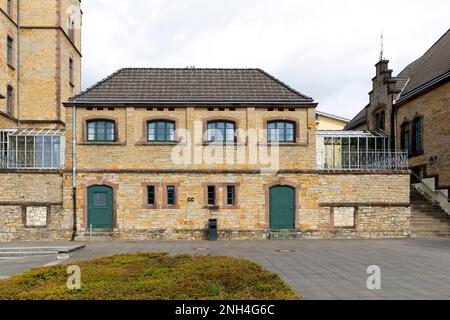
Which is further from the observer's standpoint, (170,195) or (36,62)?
(36,62)

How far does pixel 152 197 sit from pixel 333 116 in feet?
96.9

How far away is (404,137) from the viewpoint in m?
27.1

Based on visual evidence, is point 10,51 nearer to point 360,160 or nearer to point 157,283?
point 360,160

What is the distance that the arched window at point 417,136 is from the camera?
82.8 ft

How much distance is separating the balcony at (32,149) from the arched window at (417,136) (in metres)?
22.2

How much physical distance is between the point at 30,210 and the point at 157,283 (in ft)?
50.1

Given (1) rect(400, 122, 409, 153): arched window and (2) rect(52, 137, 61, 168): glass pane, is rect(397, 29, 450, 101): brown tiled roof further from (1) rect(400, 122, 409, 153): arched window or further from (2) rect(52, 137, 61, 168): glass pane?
(2) rect(52, 137, 61, 168): glass pane

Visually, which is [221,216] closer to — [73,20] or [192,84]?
[192,84]

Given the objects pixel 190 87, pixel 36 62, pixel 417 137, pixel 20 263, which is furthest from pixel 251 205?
pixel 36 62

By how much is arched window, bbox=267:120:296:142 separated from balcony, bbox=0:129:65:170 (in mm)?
11676

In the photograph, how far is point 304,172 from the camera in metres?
21.1

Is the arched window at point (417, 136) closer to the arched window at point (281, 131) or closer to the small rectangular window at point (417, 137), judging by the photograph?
the small rectangular window at point (417, 137)

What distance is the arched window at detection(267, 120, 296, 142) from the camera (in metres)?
21.5
